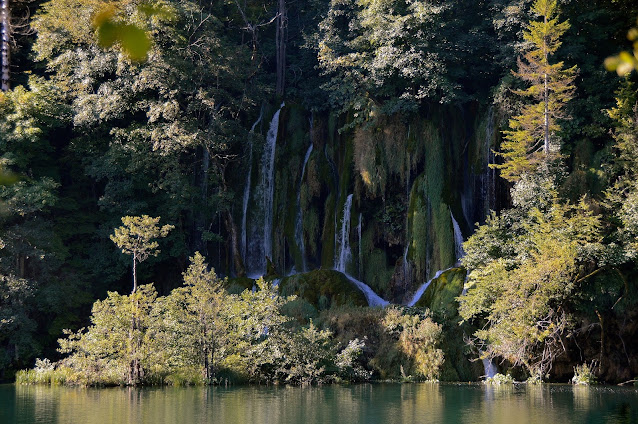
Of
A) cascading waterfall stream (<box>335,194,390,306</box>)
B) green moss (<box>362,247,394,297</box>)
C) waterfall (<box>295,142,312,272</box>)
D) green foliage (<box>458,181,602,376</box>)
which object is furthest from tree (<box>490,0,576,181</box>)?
waterfall (<box>295,142,312,272</box>)

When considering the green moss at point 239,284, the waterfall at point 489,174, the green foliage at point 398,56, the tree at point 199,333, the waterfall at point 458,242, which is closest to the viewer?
the tree at point 199,333

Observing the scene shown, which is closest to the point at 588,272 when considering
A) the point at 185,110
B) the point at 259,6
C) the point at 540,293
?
the point at 540,293

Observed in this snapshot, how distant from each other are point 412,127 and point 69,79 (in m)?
13.3

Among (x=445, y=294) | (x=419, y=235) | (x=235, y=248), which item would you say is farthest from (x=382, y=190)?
(x=235, y=248)

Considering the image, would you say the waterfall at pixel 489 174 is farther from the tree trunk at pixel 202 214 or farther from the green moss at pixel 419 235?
the tree trunk at pixel 202 214

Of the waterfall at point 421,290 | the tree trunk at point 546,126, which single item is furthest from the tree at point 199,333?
the tree trunk at point 546,126

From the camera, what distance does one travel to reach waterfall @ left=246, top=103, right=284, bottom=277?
97.3ft

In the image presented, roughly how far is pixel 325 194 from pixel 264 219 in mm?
2667

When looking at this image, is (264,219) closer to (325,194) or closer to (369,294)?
(325,194)

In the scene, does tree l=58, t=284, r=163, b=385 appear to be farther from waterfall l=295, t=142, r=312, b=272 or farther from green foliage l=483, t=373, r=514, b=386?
waterfall l=295, t=142, r=312, b=272

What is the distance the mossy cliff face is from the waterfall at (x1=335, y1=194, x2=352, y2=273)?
0.43 ft

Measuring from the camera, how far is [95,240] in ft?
96.9

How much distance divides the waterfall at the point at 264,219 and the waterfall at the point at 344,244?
312cm

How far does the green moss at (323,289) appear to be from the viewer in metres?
25.0
